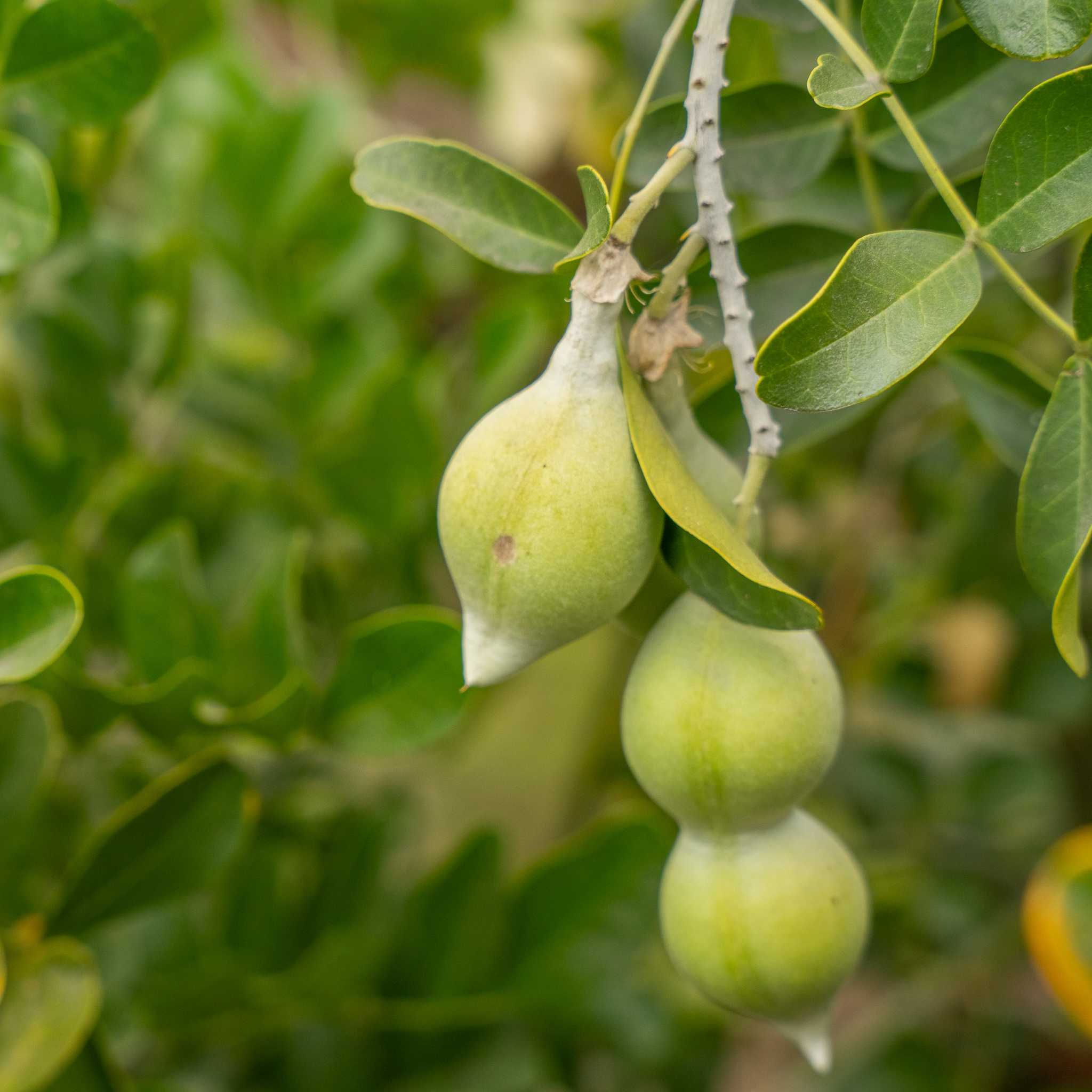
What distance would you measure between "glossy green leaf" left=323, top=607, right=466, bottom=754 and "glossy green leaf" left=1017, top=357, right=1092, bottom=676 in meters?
0.28

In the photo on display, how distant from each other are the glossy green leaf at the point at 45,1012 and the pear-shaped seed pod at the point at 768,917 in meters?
0.30

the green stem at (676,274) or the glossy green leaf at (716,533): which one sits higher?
the green stem at (676,274)

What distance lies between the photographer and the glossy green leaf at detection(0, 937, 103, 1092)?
0.54m

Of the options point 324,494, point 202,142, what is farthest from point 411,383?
point 202,142

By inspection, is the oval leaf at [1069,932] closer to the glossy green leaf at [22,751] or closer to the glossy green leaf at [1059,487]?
the glossy green leaf at [1059,487]

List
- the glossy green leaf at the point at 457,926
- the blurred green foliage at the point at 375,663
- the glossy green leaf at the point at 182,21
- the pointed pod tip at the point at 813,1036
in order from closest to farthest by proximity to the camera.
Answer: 1. the pointed pod tip at the point at 813,1036
2. the blurred green foliage at the point at 375,663
3. the glossy green leaf at the point at 457,926
4. the glossy green leaf at the point at 182,21

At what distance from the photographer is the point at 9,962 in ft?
1.95

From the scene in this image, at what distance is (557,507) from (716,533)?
0.06 metres

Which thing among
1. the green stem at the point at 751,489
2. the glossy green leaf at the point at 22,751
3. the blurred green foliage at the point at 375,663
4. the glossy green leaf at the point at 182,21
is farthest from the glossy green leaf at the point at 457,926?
the glossy green leaf at the point at 182,21

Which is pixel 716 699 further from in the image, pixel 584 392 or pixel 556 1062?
pixel 556 1062

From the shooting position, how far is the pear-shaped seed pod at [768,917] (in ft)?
1.52

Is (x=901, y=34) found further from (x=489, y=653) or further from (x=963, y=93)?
(x=489, y=653)

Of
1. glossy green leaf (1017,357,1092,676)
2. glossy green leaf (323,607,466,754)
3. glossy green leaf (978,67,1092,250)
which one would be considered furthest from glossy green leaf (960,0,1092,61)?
glossy green leaf (323,607,466,754)

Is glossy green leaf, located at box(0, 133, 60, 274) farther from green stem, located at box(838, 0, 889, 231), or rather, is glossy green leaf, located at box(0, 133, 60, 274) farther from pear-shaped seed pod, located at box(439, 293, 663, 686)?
green stem, located at box(838, 0, 889, 231)
